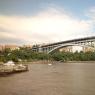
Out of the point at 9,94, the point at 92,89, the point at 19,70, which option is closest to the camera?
the point at 9,94

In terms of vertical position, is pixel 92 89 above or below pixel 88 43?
below

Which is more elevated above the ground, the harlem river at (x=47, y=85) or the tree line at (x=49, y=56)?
the tree line at (x=49, y=56)

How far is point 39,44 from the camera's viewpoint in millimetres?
64188

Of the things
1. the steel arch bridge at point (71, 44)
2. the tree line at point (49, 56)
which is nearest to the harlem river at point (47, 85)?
the steel arch bridge at point (71, 44)

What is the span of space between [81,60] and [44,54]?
29.5ft

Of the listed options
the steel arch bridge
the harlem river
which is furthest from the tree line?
the harlem river

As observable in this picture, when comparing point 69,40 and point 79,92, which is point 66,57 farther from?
point 79,92

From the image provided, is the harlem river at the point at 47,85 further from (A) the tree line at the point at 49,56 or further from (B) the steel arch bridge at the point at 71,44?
(A) the tree line at the point at 49,56

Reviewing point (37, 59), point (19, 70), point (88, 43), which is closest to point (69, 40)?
point (88, 43)

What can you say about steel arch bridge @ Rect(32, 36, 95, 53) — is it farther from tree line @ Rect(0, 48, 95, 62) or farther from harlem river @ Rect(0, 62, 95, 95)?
harlem river @ Rect(0, 62, 95, 95)

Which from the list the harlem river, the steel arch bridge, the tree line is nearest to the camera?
the harlem river

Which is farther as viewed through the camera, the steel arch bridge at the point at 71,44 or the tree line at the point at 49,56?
the tree line at the point at 49,56

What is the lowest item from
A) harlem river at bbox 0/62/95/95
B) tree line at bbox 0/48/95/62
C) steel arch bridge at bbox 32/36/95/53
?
Result: harlem river at bbox 0/62/95/95

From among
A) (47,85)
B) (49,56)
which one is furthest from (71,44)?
(47,85)
